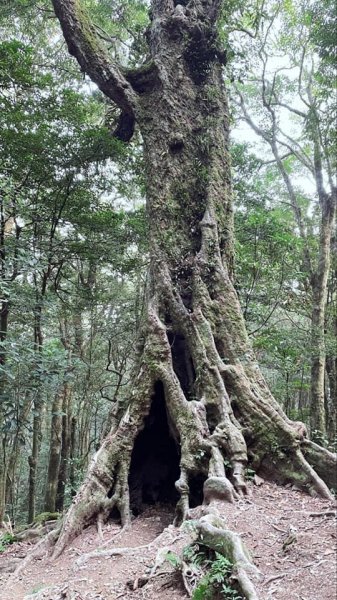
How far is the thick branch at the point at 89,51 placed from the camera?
5895 millimetres

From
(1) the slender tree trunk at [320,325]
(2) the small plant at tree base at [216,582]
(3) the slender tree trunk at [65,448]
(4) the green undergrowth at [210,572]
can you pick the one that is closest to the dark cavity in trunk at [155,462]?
(4) the green undergrowth at [210,572]

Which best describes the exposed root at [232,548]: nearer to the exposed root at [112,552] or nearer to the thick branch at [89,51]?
the exposed root at [112,552]

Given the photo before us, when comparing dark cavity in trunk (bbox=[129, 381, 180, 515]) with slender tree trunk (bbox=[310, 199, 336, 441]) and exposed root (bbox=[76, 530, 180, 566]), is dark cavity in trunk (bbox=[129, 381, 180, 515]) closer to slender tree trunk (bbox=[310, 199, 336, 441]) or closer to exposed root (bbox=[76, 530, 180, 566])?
exposed root (bbox=[76, 530, 180, 566])

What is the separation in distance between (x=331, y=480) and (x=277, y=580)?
5.65ft

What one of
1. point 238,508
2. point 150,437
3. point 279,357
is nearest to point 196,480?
point 238,508

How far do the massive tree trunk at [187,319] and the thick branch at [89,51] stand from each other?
15mm

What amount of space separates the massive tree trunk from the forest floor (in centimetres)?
20

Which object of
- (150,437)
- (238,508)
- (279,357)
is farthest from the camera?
(279,357)

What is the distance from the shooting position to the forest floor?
2.58m

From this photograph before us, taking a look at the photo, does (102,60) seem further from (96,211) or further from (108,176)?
(96,211)

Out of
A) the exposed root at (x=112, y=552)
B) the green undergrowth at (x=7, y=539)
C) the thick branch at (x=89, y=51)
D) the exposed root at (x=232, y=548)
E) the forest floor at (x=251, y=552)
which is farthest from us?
the thick branch at (x=89, y=51)

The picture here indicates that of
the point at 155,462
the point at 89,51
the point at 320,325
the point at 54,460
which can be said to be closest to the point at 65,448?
the point at 54,460

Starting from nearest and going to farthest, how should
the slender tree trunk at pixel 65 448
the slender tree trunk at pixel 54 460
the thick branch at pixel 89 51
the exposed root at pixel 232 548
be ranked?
the exposed root at pixel 232 548 < the thick branch at pixel 89 51 < the slender tree trunk at pixel 54 460 < the slender tree trunk at pixel 65 448

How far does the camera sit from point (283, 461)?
4148 mm
